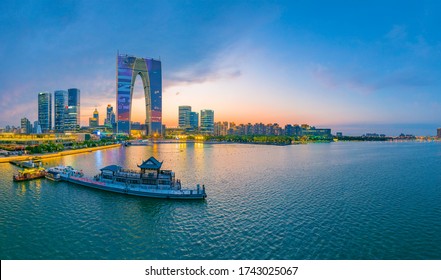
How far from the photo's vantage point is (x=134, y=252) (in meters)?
21.8

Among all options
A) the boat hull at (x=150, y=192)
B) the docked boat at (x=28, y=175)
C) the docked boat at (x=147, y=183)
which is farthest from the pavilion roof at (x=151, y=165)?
the docked boat at (x=28, y=175)

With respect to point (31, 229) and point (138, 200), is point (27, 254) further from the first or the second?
point (138, 200)

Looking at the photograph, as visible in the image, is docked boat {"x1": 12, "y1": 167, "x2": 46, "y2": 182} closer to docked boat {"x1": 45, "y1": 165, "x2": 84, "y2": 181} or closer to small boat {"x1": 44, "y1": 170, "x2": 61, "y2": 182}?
small boat {"x1": 44, "y1": 170, "x2": 61, "y2": 182}

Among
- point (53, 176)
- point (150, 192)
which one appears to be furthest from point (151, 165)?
point (53, 176)

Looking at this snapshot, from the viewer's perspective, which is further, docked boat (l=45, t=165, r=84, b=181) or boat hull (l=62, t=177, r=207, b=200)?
docked boat (l=45, t=165, r=84, b=181)

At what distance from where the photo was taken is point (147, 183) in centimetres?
4050

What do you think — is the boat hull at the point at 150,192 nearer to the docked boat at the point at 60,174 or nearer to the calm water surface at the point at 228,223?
the calm water surface at the point at 228,223

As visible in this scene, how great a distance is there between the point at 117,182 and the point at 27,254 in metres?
21.4

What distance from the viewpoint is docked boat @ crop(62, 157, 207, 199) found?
3793cm

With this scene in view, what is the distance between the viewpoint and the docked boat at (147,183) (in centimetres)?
3793

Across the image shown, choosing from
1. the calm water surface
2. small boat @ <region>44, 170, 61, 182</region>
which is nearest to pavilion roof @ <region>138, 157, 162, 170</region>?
the calm water surface

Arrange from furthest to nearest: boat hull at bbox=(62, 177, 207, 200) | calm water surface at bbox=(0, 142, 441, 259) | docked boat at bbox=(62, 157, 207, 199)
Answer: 1. docked boat at bbox=(62, 157, 207, 199)
2. boat hull at bbox=(62, 177, 207, 200)
3. calm water surface at bbox=(0, 142, 441, 259)

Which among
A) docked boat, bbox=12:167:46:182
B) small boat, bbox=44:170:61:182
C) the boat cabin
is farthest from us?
small boat, bbox=44:170:61:182
